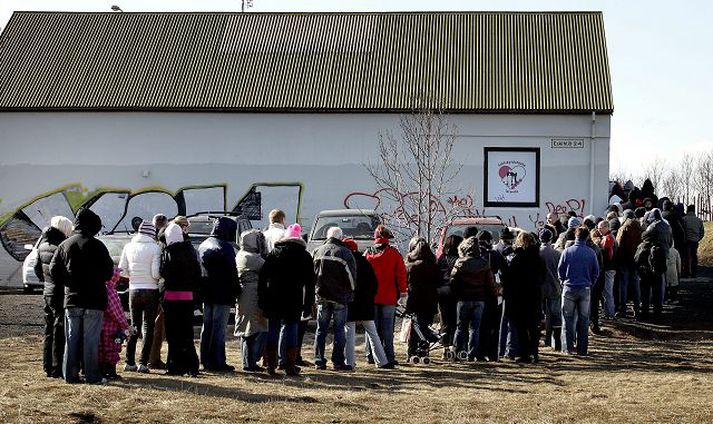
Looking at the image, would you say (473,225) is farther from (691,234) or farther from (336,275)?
(336,275)

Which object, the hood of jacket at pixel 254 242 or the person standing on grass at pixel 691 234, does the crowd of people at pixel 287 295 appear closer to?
the hood of jacket at pixel 254 242

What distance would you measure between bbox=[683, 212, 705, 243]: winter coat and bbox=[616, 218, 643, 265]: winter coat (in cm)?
666

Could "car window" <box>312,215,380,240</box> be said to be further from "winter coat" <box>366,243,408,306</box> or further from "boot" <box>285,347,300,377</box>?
"boot" <box>285,347,300,377</box>

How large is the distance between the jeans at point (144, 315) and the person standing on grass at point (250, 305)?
41.3 inches

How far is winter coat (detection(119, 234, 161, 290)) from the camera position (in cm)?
Answer: 1349

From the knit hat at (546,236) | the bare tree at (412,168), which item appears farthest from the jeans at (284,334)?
the bare tree at (412,168)

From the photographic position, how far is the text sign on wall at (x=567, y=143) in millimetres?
31328

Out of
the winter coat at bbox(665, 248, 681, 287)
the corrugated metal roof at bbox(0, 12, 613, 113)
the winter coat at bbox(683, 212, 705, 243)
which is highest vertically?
the corrugated metal roof at bbox(0, 12, 613, 113)

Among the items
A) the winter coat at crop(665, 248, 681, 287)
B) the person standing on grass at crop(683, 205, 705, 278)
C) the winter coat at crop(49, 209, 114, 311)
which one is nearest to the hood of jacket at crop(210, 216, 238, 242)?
the winter coat at crop(49, 209, 114, 311)

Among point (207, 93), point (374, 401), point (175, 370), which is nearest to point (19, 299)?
point (207, 93)

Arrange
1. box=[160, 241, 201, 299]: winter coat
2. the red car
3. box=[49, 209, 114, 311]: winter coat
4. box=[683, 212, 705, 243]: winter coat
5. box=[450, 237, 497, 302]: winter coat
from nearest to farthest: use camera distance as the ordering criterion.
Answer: box=[49, 209, 114, 311]: winter coat → box=[160, 241, 201, 299]: winter coat → box=[450, 237, 497, 302]: winter coat → the red car → box=[683, 212, 705, 243]: winter coat

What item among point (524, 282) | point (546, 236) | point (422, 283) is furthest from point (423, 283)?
point (546, 236)

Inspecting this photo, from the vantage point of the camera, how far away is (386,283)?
1501 cm

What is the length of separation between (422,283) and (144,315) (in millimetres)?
3728
